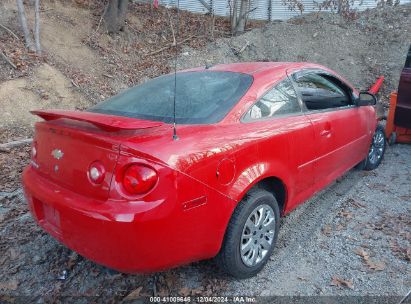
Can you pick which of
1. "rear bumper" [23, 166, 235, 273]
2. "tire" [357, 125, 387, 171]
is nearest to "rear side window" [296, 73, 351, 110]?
"tire" [357, 125, 387, 171]

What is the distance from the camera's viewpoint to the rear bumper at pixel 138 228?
7.04 ft

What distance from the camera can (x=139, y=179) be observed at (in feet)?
7.07

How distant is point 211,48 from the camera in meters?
11.4

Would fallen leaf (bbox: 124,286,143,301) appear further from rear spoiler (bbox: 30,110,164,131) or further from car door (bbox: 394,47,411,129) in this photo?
car door (bbox: 394,47,411,129)

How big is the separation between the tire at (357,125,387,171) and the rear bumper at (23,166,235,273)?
3168mm

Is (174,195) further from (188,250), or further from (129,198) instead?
(188,250)

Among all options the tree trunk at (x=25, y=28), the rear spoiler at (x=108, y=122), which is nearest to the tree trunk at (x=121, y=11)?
the tree trunk at (x=25, y=28)

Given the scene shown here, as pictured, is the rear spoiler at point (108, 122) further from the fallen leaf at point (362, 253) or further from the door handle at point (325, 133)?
the fallen leaf at point (362, 253)

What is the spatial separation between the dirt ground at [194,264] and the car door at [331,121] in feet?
1.56

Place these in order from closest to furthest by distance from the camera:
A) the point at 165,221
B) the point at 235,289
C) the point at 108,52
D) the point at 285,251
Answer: the point at 165,221, the point at 235,289, the point at 285,251, the point at 108,52

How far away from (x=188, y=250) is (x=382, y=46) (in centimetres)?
1095

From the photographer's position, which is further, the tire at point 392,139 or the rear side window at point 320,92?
the tire at point 392,139

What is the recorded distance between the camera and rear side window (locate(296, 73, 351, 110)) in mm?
A: 3566

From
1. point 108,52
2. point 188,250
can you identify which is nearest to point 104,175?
point 188,250
